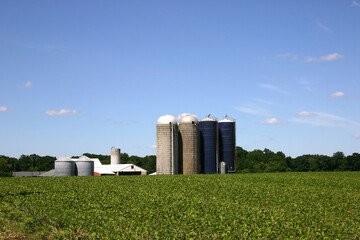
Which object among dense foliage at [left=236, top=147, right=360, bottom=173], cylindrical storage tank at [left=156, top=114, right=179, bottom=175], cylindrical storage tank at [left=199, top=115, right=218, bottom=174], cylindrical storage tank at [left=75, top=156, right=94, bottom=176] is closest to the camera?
cylindrical storage tank at [left=156, top=114, right=179, bottom=175]

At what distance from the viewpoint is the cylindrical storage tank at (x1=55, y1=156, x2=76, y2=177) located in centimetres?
6619

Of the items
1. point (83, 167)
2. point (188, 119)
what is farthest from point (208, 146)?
point (83, 167)

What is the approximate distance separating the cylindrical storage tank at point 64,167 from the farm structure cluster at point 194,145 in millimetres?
15874

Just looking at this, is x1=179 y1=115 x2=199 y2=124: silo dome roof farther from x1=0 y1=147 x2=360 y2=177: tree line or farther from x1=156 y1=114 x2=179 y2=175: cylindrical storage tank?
x1=0 y1=147 x2=360 y2=177: tree line

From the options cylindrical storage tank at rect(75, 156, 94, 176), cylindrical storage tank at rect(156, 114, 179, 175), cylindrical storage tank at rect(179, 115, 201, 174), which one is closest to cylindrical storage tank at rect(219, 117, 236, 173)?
cylindrical storage tank at rect(179, 115, 201, 174)

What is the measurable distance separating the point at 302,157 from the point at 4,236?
137 metres

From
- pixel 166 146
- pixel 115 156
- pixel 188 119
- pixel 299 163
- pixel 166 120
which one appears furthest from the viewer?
pixel 299 163

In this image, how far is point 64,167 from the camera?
2616 inches

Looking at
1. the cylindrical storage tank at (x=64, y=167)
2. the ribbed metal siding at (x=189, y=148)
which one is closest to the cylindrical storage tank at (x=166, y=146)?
the ribbed metal siding at (x=189, y=148)

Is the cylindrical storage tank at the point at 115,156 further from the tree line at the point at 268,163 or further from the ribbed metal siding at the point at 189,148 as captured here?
the ribbed metal siding at the point at 189,148

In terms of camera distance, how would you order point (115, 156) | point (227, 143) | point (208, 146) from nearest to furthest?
point (208, 146) < point (227, 143) < point (115, 156)

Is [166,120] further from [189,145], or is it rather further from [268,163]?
[268,163]

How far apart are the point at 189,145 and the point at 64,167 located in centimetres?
2134

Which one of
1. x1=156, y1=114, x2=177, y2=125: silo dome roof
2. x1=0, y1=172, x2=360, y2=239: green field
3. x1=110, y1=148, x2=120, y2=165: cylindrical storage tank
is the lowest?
x1=0, y1=172, x2=360, y2=239: green field
